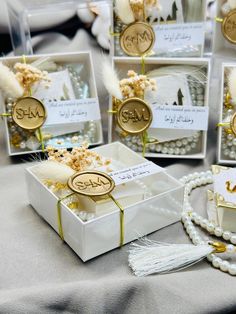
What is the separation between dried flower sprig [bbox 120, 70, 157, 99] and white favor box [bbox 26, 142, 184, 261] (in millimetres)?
177

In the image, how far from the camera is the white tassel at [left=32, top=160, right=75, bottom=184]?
82 cm

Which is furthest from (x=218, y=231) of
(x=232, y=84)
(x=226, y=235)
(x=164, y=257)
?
(x=232, y=84)

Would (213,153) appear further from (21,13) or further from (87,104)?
(21,13)

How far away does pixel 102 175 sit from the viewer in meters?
0.83

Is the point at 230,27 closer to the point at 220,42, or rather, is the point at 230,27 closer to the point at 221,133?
the point at 220,42

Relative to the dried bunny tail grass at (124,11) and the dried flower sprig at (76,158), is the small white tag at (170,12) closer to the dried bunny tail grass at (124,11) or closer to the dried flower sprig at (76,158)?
the dried bunny tail grass at (124,11)

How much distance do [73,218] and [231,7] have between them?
70 cm

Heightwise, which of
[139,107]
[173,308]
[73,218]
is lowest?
[173,308]

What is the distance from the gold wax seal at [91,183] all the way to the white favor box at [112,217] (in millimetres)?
38

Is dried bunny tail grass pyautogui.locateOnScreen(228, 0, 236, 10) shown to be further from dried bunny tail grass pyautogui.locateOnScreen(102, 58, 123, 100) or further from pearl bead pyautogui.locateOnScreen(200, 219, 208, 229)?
pearl bead pyautogui.locateOnScreen(200, 219, 208, 229)

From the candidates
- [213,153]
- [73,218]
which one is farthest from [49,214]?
[213,153]

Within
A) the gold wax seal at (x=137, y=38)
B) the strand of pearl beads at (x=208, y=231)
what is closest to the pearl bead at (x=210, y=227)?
the strand of pearl beads at (x=208, y=231)

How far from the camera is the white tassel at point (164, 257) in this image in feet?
2.49

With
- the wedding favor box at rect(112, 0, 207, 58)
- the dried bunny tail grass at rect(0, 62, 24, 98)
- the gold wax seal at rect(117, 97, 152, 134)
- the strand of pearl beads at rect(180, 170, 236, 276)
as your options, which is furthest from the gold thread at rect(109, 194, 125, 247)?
the wedding favor box at rect(112, 0, 207, 58)
